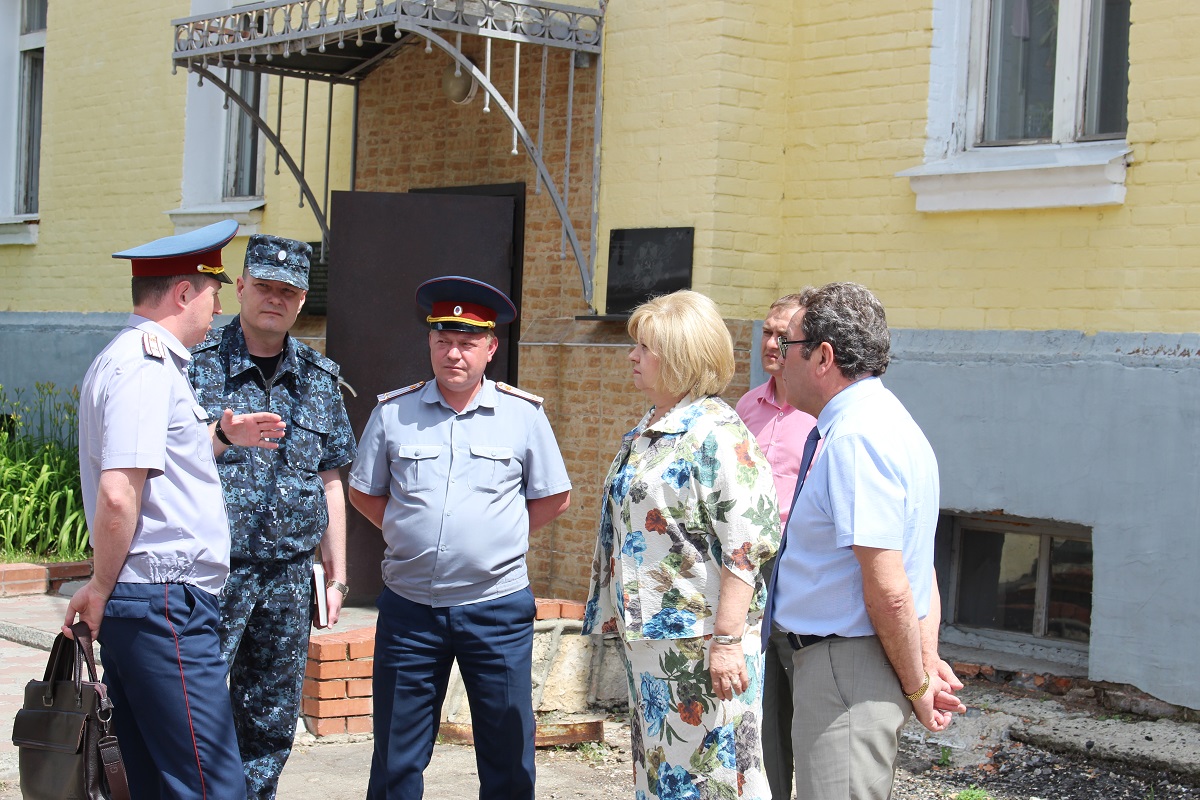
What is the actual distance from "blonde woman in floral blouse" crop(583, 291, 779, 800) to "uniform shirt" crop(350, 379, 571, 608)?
43cm

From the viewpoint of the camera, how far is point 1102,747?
551cm

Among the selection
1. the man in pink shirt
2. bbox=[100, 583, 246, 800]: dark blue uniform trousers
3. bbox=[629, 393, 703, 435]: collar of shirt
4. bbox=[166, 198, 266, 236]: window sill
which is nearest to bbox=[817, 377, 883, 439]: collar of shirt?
bbox=[629, 393, 703, 435]: collar of shirt

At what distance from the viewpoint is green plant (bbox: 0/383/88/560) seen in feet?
30.4

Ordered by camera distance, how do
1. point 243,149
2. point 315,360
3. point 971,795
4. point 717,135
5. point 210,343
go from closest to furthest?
point 210,343 < point 315,360 < point 971,795 < point 717,135 < point 243,149

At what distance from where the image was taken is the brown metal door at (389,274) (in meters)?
7.89

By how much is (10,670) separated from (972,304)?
4.78m

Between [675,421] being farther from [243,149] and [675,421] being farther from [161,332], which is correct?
[243,149]

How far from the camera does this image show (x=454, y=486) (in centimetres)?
410

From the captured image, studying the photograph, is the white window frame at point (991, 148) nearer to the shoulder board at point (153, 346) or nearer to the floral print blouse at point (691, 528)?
the floral print blouse at point (691, 528)

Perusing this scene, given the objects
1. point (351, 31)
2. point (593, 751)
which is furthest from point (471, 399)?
point (351, 31)

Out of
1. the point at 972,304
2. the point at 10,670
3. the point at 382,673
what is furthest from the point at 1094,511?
the point at 10,670

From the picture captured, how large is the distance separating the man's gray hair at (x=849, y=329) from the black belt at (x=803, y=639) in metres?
0.61

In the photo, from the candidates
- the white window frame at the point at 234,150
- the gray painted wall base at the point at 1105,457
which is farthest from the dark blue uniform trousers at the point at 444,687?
the white window frame at the point at 234,150

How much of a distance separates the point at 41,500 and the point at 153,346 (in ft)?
21.5
